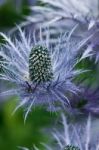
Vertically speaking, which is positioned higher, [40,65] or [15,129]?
[40,65]

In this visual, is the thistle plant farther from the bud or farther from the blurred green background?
the blurred green background

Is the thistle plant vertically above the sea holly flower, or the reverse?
the sea holly flower

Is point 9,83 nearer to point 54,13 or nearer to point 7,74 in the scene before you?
point 7,74

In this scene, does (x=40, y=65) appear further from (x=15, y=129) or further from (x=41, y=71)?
(x=15, y=129)

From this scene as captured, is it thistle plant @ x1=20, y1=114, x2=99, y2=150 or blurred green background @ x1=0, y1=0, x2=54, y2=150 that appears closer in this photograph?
thistle plant @ x1=20, y1=114, x2=99, y2=150

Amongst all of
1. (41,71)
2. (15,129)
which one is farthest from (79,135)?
(15,129)

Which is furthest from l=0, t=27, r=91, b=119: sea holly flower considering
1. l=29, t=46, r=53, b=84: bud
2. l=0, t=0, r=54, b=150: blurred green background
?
l=0, t=0, r=54, b=150: blurred green background

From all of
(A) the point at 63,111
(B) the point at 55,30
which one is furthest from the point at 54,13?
(A) the point at 63,111

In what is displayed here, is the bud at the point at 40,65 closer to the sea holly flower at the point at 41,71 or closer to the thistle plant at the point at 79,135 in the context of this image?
the sea holly flower at the point at 41,71
